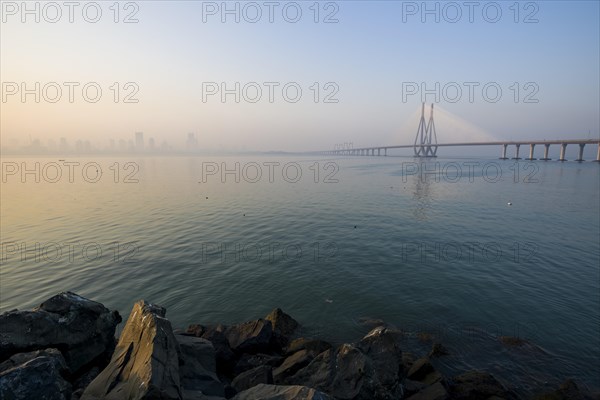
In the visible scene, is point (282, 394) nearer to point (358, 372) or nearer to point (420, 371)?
point (358, 372)

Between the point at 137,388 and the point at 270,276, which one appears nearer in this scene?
the point at 137,388

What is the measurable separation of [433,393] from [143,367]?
7.74 meters

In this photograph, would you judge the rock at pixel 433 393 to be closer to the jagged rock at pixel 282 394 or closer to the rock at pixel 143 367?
the jagged rock at pixel 282 394

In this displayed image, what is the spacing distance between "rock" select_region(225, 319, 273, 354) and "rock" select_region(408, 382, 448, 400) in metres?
5.26

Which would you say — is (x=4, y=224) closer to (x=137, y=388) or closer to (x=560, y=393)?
(x=137, y=388)

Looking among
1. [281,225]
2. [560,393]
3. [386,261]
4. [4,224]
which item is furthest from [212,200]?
[560,393]

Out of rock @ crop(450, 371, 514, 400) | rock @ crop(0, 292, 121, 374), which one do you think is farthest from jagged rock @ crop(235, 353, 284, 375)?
rock @ crop(450, 371, 514, 400)

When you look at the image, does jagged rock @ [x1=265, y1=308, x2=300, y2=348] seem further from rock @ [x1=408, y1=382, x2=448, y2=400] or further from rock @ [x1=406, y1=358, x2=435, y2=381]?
rock @ [x1=408, y1=382, x2=448, y2=400]

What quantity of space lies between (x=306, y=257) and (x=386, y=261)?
18.7ft

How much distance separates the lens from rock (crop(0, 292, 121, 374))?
8.45 metres

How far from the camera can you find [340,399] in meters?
7.66

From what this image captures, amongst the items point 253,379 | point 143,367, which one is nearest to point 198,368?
point 253,379

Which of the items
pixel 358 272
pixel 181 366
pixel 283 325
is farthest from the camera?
pixel 358 272

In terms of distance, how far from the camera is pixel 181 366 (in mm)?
8539
